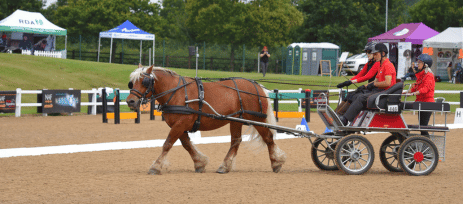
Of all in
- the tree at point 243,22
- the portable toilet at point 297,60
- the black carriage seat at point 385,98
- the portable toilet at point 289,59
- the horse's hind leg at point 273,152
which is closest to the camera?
the black carriage seat at point 385,98

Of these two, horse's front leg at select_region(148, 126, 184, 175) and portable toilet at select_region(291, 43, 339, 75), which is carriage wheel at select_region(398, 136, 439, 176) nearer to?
horse's front leg at select_region(148, 126, 184, 175)

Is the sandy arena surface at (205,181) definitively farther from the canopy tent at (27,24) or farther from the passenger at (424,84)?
the canopy tent at (27,24)

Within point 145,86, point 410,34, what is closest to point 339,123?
point 145,86

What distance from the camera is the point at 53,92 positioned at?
1980 cm

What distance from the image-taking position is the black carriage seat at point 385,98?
27.6ft

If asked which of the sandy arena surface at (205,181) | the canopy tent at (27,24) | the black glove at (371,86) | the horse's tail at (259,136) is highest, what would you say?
the canopy tent at (27,24)

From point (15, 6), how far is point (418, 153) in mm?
53883

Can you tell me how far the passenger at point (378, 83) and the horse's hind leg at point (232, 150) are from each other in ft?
5.56

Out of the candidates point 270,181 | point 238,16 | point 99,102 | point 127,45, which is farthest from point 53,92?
point 238,16

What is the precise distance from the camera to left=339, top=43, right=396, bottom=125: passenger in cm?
849

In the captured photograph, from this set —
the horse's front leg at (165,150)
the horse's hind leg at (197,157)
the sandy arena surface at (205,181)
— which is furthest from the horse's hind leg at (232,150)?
the horse's front leg at (165,150)

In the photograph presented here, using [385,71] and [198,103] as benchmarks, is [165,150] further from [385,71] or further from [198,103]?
[385,71]

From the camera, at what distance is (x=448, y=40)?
31.1 metres

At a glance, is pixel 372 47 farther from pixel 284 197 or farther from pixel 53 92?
pixel 53 92
